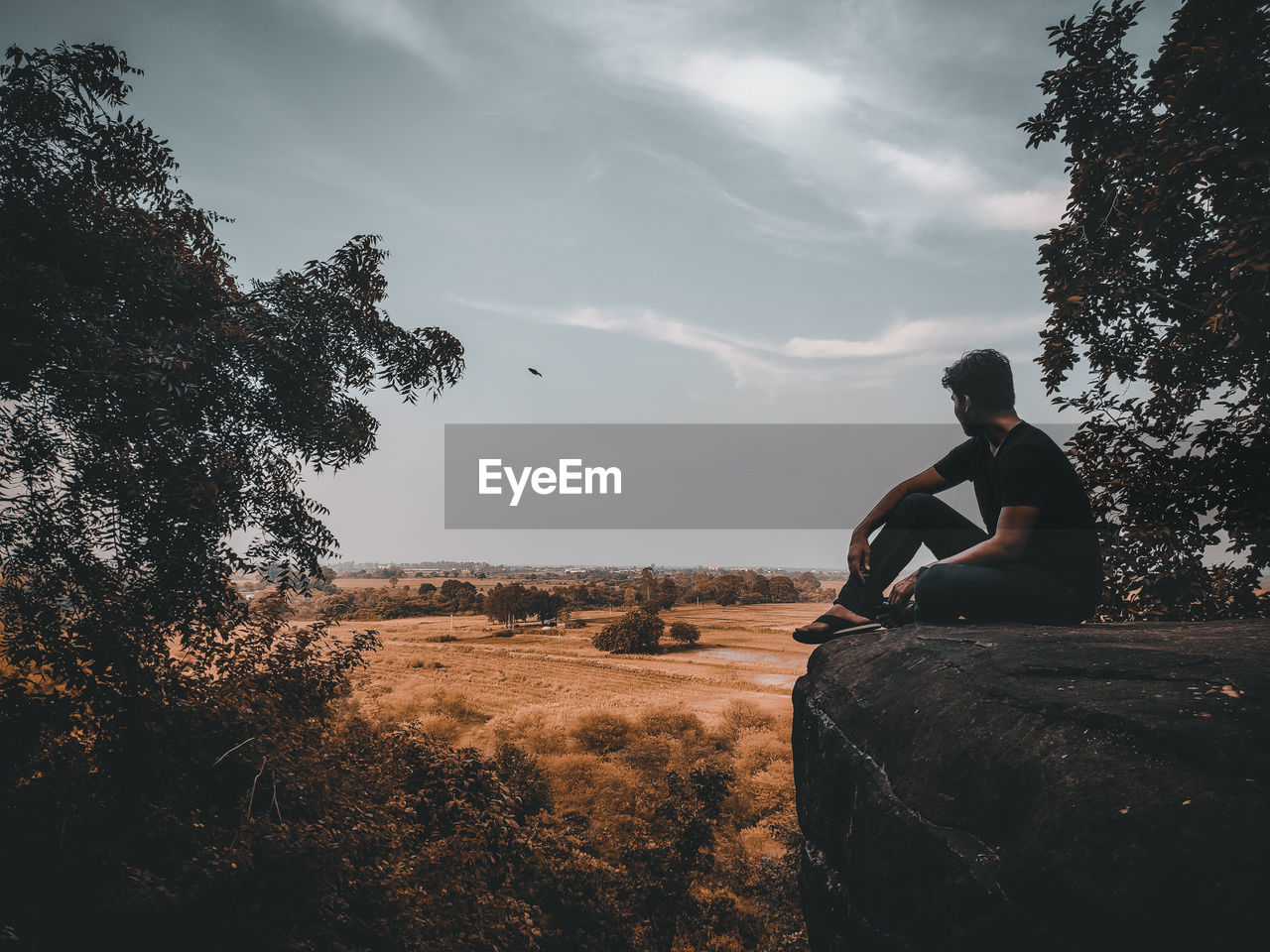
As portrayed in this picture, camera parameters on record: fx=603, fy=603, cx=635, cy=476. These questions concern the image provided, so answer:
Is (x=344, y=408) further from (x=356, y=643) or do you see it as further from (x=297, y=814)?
(x=297, y=814)

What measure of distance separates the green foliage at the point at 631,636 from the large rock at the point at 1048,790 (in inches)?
3377

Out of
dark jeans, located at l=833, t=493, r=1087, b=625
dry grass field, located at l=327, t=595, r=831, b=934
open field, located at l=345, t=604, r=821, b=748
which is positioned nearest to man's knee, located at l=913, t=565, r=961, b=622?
dark jeans, located at l=833, t=493, r=1087, b=625

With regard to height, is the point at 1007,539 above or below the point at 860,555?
above

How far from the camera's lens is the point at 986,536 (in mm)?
4590

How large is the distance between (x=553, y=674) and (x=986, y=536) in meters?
74.2

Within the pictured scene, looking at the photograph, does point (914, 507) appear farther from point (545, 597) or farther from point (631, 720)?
point (545, 597)

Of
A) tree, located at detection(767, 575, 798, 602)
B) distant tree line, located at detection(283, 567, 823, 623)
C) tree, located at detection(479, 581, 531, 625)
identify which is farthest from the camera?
tree, located at detection(767, 575, 798, 602)

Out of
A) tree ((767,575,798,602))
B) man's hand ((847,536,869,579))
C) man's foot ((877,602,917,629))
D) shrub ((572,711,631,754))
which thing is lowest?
tree ((767,575,798,602))

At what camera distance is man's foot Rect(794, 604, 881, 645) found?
4977 mm

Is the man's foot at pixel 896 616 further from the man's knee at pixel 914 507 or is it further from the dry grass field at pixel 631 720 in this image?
the dry grass field at pixel 631 720

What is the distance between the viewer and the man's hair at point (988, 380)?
436 centimetres

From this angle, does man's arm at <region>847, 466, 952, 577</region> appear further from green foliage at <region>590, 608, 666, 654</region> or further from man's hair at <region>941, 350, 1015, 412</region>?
green foliage at <region>590, 608, 666, 654</region>

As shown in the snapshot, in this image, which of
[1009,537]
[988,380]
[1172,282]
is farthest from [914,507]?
[1172,282]

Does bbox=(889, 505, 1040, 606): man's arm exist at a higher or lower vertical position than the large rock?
higher
